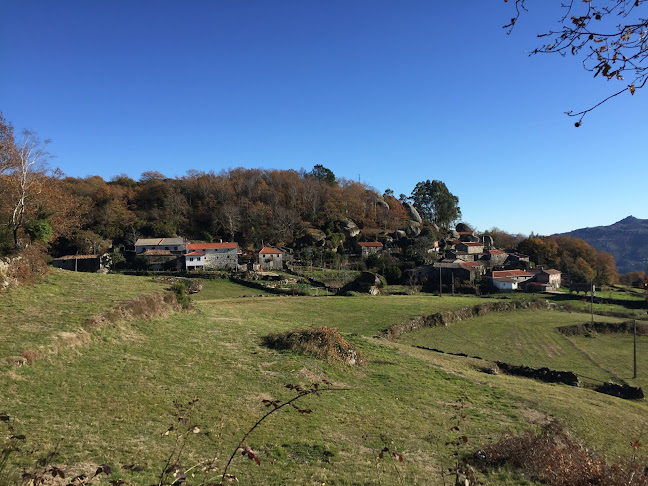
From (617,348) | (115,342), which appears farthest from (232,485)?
(617,348)

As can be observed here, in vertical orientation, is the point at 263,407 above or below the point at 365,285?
above

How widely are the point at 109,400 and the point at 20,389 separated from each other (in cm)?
220

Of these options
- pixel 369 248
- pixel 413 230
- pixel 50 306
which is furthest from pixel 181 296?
pixel 413 230

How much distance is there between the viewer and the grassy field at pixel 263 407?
779 centimetres

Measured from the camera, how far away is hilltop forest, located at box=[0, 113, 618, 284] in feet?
236

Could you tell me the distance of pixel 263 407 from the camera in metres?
10.7

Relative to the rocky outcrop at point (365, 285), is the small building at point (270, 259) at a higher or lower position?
higher

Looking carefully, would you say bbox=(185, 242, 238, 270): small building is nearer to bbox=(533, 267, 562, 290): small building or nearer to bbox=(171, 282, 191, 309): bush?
bbox=(171, 282, 191, 309): bush

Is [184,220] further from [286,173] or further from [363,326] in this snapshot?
[363,326]

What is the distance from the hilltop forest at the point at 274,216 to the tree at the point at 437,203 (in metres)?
0.27

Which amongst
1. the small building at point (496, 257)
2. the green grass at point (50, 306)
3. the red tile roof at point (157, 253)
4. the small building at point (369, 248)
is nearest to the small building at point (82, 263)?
the red tile roof at point (157, 253)

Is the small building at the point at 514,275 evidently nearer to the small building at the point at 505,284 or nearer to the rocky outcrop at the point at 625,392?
the small building at the point at 505,284

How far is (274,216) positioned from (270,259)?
61.6 feet

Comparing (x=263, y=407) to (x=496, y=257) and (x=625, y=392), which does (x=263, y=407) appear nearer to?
(x=625, y=392)
